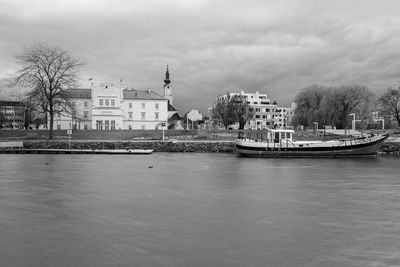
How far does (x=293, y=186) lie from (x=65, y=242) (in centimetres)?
1492

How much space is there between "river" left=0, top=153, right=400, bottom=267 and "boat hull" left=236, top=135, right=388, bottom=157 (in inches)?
813

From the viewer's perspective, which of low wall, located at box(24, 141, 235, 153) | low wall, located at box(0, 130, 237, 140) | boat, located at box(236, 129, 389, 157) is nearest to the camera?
boat, located at box(236, 129, 389, 157)

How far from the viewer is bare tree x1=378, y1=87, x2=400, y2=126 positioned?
88.5 metres

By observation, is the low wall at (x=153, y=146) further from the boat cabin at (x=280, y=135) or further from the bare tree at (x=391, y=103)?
the bare tree at (x=391, y=103)

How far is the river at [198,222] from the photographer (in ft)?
33.8

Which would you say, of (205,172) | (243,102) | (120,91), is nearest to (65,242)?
(205,172)

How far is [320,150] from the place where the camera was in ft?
151

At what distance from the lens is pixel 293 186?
23.2 meters

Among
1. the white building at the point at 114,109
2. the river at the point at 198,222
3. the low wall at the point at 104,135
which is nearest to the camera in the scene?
the river at the point at 198,222

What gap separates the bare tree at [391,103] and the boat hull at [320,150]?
4660cm

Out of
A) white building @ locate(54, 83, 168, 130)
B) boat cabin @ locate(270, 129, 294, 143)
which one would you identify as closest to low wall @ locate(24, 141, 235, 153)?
boat cabin @ locate(270, 129, 294, 143)

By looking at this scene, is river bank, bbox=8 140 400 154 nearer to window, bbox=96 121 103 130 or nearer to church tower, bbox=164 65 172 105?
window, bbox=96 121 103 130

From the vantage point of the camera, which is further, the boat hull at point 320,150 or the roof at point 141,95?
the roof at point 141,95

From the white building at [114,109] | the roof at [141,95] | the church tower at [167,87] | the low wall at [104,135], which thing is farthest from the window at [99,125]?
the church tower at [167,87]
